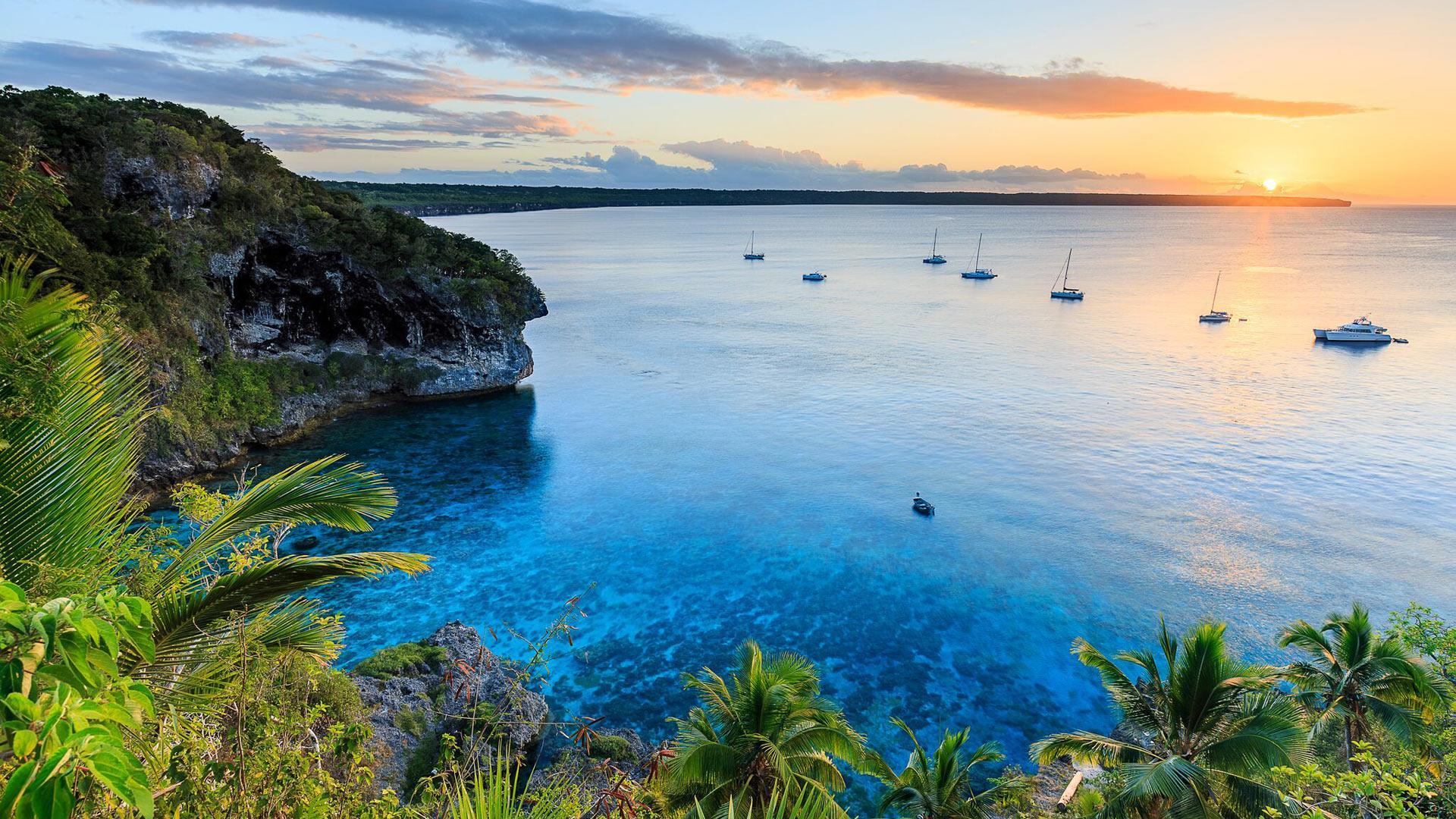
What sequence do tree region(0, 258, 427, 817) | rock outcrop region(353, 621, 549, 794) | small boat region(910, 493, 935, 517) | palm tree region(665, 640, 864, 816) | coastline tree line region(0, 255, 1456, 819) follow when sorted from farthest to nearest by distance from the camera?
small boat region(910, 493, 935, 517) < rock outcrop region(353, 621, 549, 794) < palm tree region(665, 640, 864, 816) < tree region(0, 258, 427, 817) < coastline tree line region(0, 255, 1456, 819)

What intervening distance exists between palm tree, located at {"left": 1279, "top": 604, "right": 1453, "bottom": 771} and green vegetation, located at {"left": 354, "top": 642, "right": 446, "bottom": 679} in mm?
22569

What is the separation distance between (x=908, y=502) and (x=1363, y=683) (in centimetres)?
2471

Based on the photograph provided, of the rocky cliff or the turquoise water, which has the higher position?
the rocky cliff

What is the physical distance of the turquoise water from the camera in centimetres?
2825

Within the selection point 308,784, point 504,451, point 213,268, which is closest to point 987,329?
point 504,451

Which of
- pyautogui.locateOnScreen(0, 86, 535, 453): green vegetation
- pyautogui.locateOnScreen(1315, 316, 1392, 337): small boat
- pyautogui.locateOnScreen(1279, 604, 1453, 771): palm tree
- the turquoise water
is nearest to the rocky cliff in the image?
pyautogui.locateOnScreen(0, 86, 535, 453): green vegetation

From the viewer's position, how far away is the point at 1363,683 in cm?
1680

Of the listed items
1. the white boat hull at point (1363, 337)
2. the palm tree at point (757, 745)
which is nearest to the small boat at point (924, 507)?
the palm tree at point (757, 745)

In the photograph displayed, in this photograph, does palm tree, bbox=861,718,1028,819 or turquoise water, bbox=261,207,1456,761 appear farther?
turquoise water, bbox=261,207,1456,761

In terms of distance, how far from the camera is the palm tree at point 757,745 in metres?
15.0

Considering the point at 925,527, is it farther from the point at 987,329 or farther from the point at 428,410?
the point at 987,329

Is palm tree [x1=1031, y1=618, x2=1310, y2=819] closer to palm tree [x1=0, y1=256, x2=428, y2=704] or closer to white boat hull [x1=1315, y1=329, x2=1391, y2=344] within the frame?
palm tree [x1=0, y1=256, x2=428, y2=704]

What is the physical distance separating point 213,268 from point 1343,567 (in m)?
64.0

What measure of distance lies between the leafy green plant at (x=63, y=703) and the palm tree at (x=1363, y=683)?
21.1m
